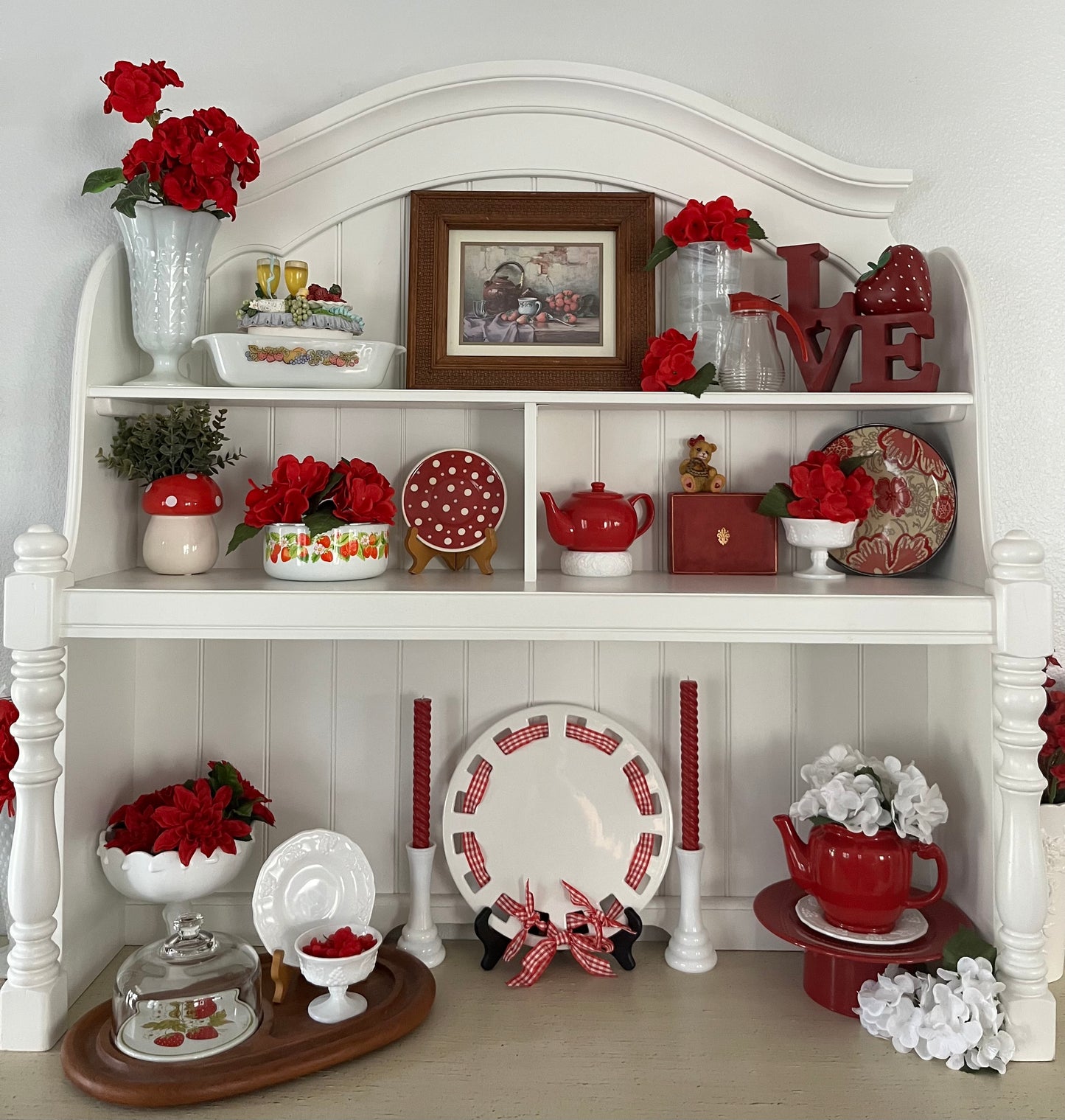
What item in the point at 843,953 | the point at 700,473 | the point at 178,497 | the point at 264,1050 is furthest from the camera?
the point at 700,473

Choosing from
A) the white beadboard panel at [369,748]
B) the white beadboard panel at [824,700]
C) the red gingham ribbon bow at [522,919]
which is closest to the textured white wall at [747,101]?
the white beadboard panel at [824,700]

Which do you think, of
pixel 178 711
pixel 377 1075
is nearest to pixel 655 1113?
pixel 377 1075

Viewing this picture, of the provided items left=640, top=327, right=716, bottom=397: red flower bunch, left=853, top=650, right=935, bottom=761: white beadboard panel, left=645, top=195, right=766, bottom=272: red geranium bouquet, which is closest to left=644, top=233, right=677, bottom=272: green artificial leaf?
left=645, top=195, right=766, bottom=272: red geranium bouquet

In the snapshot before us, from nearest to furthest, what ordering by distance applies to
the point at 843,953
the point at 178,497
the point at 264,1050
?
the point at 264,1050, the point at 843,953, the point at 178,497

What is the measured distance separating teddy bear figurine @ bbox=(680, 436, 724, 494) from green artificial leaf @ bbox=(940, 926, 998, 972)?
684 mm

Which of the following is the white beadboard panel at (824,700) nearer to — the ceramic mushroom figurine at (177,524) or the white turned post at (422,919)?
the white turned post at (422,919)

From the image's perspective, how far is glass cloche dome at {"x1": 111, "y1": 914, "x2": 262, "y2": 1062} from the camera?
3.90ft

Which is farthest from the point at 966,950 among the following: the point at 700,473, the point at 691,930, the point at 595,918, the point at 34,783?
the point at 34,783

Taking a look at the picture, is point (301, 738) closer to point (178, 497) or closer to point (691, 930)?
point (178, 497)

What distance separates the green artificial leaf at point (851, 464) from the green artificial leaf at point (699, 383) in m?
0.24

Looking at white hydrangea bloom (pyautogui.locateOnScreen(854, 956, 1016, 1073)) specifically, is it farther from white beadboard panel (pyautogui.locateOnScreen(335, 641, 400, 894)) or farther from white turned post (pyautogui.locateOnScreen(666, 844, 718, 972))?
white beadboard panel (pyautogui.locateOnScreen(335, 641, 400, 894))

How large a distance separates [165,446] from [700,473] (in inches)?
30.6

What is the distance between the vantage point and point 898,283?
4.58 feet

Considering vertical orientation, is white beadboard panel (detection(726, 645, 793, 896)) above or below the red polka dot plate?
below
